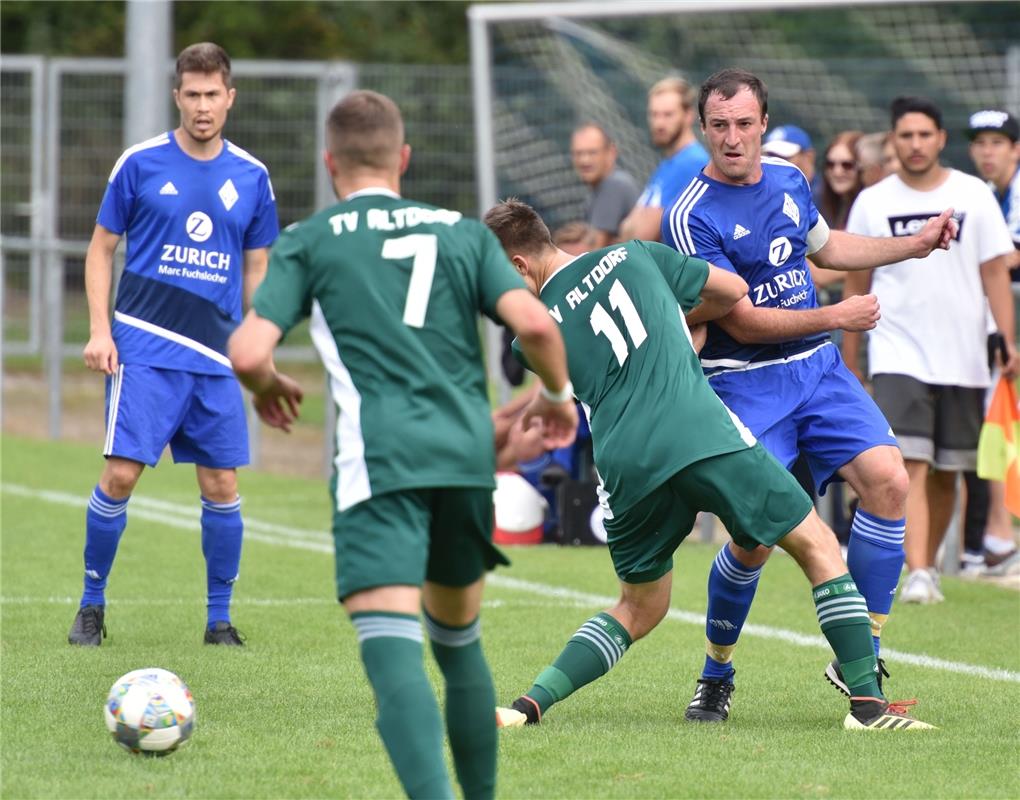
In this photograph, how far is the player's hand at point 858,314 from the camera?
577 centimetres

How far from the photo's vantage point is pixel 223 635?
7.34m

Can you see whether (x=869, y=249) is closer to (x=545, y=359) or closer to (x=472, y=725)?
(x=545, y=359)

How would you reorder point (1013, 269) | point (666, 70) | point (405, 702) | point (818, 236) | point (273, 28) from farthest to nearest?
point (273, 28) → point (666, 70) → point (1013, 269) → point (818, 236) → point (405, 702)

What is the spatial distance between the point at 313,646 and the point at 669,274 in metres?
2.65

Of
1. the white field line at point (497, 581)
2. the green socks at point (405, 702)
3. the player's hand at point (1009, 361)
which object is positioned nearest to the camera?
the green socks at point (405, 702)

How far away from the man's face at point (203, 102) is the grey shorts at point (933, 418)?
380cm

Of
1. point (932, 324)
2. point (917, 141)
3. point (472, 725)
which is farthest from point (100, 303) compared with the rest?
point (932, 324)

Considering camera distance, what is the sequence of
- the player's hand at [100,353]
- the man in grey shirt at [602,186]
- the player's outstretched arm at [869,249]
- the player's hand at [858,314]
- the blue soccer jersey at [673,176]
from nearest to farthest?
the player's hand at [858,314] → the player's outstretched arm at [869,249] → the player's hand at [100,353] → the blue soccer jersey at [673,176] → the man in grey shirt at [602,186]

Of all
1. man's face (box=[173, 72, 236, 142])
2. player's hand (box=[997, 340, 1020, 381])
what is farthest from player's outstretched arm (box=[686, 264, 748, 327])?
player's hand (box=[997, 340, 1020, 381])

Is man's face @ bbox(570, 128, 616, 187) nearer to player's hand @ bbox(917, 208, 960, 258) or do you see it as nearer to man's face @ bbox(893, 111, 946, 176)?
man's face @ bbox(893, 111, 946, 176)

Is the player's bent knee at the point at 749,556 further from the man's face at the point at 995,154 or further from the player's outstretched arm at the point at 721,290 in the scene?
the man's face at the point at 995,154

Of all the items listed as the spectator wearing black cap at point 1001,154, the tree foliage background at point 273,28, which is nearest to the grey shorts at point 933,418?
the spectator wearing black cap at point 1001,154

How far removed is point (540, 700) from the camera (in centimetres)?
579

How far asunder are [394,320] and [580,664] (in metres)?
2.00
